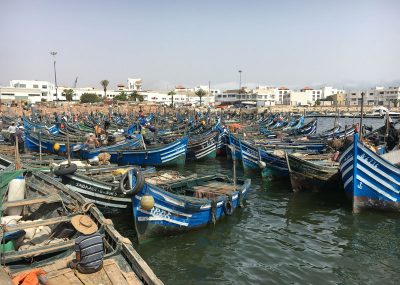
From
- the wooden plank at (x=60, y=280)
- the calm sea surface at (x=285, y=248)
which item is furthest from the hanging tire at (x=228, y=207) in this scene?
the wooden plank at (x=60, y=280)

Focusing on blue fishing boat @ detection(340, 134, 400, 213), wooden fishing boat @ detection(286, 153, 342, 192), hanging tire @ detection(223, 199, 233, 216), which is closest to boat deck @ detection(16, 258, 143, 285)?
hanging tire @ detection(223, 199, 233, 216)

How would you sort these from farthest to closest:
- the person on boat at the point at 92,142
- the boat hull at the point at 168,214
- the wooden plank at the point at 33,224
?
the person on boat at the point at 92,142 < the boat hull at the point at 168,214 < the wooden plank at the point at 33,224

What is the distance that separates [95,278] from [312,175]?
12310 mm

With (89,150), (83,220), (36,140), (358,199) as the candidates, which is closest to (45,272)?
(83,220)

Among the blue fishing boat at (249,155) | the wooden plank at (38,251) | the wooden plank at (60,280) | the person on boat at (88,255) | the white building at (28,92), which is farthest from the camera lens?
the white building at (28,92)

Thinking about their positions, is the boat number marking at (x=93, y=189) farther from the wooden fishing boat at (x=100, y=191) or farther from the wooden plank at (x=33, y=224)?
the wooden plank at (x=33, y=224)

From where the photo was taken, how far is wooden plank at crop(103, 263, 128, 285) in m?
6.04

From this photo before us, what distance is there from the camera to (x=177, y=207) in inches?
427

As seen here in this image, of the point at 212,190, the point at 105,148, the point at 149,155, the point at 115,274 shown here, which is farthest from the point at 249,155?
the point at 115,274

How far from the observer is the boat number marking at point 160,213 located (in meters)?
10.5

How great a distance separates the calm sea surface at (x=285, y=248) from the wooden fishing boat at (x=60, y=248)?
2.63 m

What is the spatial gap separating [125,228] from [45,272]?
6.11m

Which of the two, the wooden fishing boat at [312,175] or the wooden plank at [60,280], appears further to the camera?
the wooden fishing boat at [312,175]

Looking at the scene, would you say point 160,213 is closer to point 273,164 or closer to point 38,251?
point 38,251
